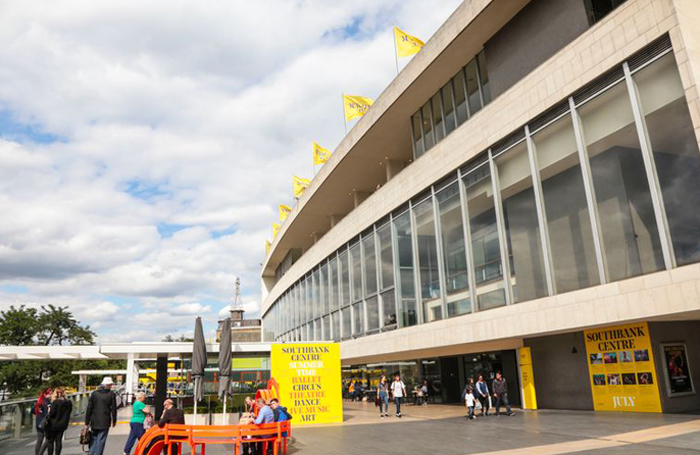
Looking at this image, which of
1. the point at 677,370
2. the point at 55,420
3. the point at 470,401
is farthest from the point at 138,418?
the point at 677,370

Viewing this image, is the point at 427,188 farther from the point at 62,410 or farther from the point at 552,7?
the point at 62,410

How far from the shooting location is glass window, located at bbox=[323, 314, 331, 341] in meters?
32.2

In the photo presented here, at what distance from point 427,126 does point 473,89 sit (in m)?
3.41

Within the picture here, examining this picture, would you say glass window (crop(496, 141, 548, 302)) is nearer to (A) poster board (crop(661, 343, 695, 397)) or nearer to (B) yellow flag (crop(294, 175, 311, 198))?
(A) poster board (crop(661, 343, 695, 397))

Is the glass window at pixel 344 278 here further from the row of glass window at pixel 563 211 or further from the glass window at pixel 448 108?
the glass window at pixel 448 108

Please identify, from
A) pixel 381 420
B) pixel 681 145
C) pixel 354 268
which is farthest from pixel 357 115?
pixel 681 145

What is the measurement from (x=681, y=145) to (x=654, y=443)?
21.1ft

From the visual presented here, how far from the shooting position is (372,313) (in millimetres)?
26172

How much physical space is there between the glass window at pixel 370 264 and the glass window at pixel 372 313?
1.28 ft

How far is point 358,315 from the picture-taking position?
91.5ft

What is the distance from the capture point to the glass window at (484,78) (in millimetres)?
19616

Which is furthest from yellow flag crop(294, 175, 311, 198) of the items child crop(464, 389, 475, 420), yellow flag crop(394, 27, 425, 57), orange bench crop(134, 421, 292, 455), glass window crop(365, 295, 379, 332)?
orange bench crop(134, 421, 292, 455)

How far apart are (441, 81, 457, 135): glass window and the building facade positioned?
0.46 ft

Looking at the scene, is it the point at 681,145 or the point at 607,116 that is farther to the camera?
the point at 607,116
